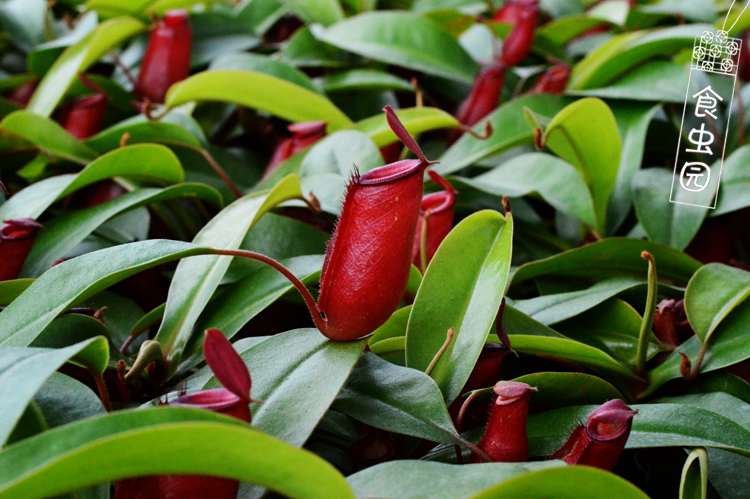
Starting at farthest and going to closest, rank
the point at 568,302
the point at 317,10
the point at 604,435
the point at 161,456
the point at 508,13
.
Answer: the point at 508,13, the point at 317,10, the point at 568,302, the point at 604,435, the point at 161,456

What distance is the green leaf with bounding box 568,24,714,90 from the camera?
931 mm

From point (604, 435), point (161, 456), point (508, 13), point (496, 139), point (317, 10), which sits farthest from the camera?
point (508, 13)

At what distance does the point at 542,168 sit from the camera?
31.2 inches

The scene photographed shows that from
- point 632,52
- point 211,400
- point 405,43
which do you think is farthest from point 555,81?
point 211,400

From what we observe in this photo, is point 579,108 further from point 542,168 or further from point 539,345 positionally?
point 539,345

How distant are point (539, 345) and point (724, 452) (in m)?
0.18

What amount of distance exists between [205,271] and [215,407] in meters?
0.23

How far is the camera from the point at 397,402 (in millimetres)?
437

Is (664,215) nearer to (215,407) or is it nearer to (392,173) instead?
(392,173)

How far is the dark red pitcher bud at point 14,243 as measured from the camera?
0.56 metres

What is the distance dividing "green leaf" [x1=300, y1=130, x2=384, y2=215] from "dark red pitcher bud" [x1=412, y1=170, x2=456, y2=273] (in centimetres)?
10

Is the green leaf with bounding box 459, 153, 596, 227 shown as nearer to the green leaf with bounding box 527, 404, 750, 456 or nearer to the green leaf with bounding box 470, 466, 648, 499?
the green leaf with bounding box 527, 404, 750, 456

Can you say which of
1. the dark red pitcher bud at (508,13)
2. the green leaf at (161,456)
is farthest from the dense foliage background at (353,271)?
the dark red pitcher bud at (508,13)

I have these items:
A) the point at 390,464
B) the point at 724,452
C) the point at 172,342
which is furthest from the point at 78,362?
the point at 724,452
